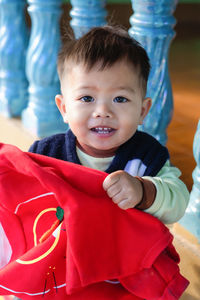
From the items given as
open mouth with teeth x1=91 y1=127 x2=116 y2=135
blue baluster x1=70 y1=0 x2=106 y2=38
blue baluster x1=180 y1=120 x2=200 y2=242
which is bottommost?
blue baluster x1=180 y1=120 x2=200 y2=242

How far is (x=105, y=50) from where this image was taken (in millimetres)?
843

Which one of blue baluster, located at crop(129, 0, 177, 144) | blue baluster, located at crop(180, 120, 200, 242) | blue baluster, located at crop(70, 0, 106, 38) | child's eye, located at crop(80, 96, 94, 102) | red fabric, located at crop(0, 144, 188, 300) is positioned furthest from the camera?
blue baluster, located at crop(70, 0, 106, 38)

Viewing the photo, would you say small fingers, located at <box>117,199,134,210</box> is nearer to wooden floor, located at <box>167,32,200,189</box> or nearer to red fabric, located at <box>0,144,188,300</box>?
red fabric, located at <box>0,144,188,300</box>

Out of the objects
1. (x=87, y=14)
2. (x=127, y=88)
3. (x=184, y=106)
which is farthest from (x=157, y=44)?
(x=184, y=106)

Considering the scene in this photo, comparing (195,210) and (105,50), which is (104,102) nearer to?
(105,50)

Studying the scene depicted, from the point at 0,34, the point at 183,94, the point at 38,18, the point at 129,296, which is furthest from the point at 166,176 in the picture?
the point at 183,94

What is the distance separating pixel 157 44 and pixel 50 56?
0.59m

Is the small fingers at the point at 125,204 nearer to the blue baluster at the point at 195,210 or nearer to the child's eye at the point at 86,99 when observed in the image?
the child's eye at the point at 86,99

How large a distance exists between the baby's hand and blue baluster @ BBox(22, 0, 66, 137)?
107cm

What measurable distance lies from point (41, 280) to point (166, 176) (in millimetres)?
341

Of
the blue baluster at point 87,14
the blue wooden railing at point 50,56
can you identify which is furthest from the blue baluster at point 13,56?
the blue baluster at point 87,14

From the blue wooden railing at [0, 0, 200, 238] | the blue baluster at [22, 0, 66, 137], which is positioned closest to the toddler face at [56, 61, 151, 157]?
the blue wooden railing at [0, 0, 200, 238]

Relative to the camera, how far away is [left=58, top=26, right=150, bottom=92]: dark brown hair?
0.85 meters

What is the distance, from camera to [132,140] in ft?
3.16
